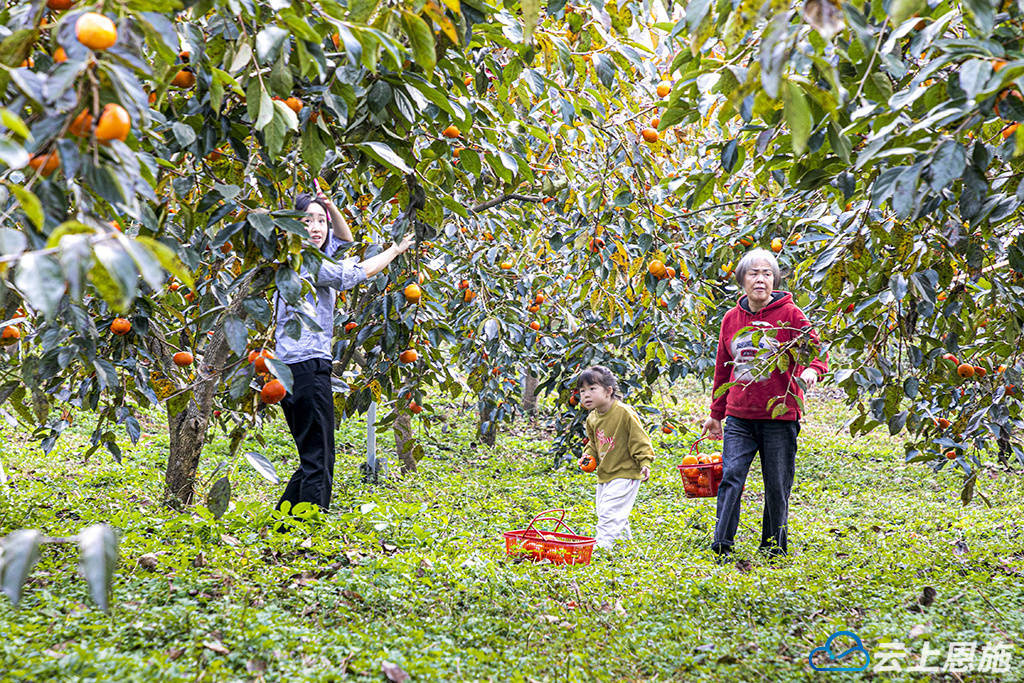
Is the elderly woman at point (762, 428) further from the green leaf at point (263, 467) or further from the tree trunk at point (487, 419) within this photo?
the tree trunk at point (487, 419)

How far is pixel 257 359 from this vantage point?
6.24ft

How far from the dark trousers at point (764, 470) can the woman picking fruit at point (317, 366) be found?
162 centimetres

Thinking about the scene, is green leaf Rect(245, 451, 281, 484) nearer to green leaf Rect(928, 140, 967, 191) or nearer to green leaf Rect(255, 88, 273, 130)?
green leaf Rect(255, 88, 273, 130)

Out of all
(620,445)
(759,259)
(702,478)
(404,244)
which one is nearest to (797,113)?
(404,244)

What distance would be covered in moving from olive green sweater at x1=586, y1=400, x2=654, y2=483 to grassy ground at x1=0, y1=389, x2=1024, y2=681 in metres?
0.36

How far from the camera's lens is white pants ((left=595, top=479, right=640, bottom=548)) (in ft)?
13.4

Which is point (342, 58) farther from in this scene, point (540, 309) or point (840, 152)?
point (540, 309)

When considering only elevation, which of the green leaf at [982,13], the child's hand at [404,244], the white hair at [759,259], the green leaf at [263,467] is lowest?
the green leaf at [263,467]

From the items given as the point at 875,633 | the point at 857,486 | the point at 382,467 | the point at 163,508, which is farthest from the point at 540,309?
the point at 875,633

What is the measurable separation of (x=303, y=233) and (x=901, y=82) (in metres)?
1.48

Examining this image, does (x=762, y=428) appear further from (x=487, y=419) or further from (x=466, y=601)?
(x=487, y=419)

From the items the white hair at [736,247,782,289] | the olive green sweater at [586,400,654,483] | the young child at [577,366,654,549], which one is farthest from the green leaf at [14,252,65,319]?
the olive green sweater at [586,400,654,483]

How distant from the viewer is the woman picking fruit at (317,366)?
2.90 meters

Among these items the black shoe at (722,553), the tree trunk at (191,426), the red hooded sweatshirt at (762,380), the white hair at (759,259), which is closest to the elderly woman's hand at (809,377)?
the red hooded sweatshirt at (762,380)
